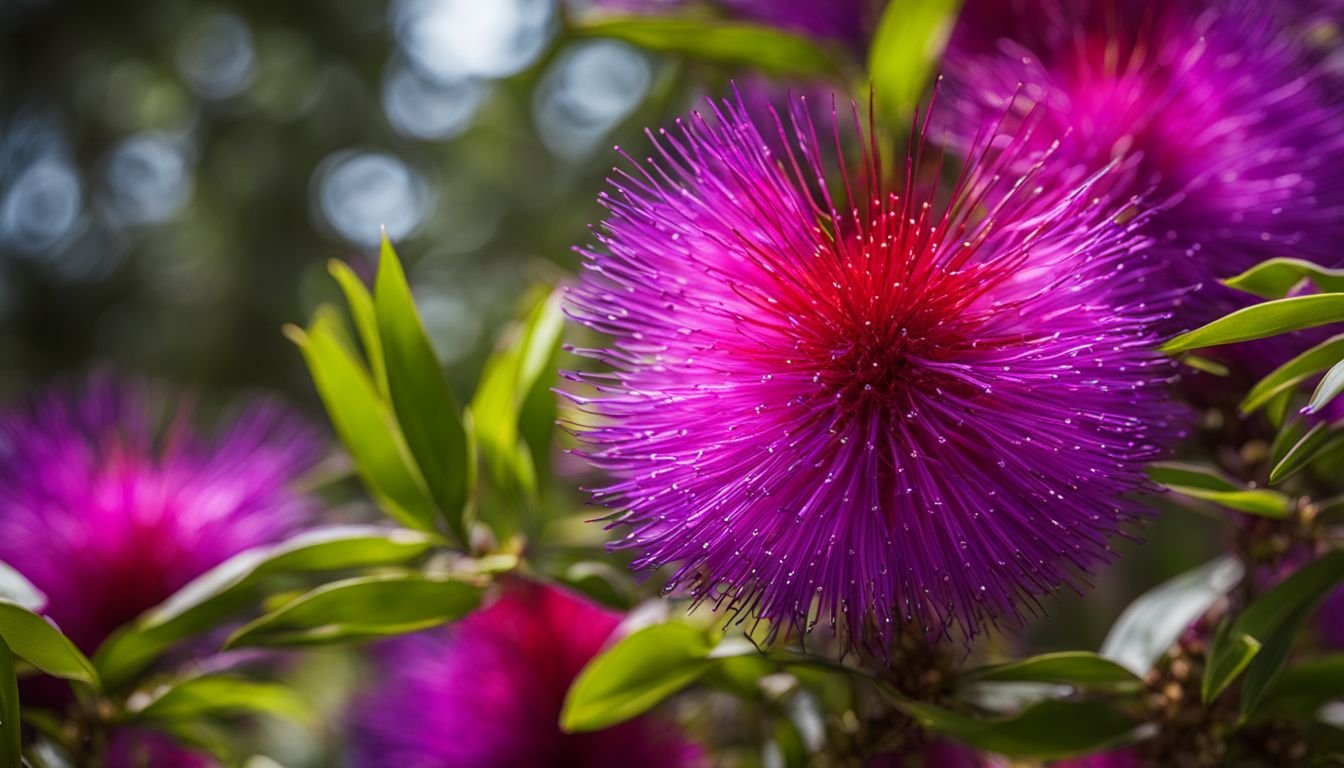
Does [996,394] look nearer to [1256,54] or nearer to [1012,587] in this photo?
[1012,587]

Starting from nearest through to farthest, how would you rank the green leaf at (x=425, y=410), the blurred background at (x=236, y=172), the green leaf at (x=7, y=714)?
1. the green leaf at (x=7, y=714)
2. the green leaf at (x=425, y=410)
3. the blurred background at (x=236, y=172)

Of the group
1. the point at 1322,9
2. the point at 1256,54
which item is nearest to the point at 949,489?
the point at 1256,54

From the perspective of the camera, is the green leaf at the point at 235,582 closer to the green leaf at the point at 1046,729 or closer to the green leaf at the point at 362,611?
the green leaf at the point at 362,611

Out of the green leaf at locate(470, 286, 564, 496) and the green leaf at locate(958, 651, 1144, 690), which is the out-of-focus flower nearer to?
the green leaf at locate(470, 286, 564, 496)

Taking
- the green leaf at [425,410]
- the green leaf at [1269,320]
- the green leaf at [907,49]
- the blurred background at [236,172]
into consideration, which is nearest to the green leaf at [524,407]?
the green leaf at [425,410]

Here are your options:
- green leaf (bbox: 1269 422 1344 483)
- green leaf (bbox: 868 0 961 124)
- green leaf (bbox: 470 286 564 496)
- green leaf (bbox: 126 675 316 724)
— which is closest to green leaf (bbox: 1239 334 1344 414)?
green leaf (bbox: 1269 422 1344 483)

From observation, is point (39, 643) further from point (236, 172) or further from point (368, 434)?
point (236, 172)
